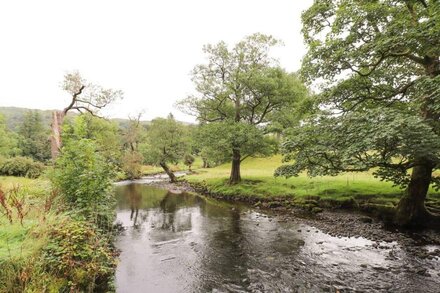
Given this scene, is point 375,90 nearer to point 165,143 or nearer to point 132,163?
point 165,143

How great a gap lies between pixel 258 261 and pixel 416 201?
898 centimetres

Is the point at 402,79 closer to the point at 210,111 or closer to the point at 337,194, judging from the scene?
the point at 337,194

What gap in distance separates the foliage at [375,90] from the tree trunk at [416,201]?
0.35 ft

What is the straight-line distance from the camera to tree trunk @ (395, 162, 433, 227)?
39.9 feet

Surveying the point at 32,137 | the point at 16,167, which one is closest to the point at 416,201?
the point at 16,167

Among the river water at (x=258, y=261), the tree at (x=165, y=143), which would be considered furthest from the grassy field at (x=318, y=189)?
the tree at (x=165, y=143)

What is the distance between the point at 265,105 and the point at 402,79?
13.2 meters

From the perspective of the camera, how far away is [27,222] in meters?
6.29

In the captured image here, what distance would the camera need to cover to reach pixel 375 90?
43.7 feet

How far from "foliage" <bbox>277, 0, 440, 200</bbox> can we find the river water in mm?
3563

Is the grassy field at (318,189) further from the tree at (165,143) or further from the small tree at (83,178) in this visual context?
the small tree at (83,178)

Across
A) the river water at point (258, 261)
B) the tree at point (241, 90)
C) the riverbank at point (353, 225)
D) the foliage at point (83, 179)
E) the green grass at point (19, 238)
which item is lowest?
the river water at point (258, 261)

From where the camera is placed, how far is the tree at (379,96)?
892 cm

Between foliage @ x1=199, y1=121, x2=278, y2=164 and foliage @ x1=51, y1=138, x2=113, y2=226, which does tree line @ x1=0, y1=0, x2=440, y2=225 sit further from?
A: foliage @ x1=51, y1=138, x2=113, y2=226
